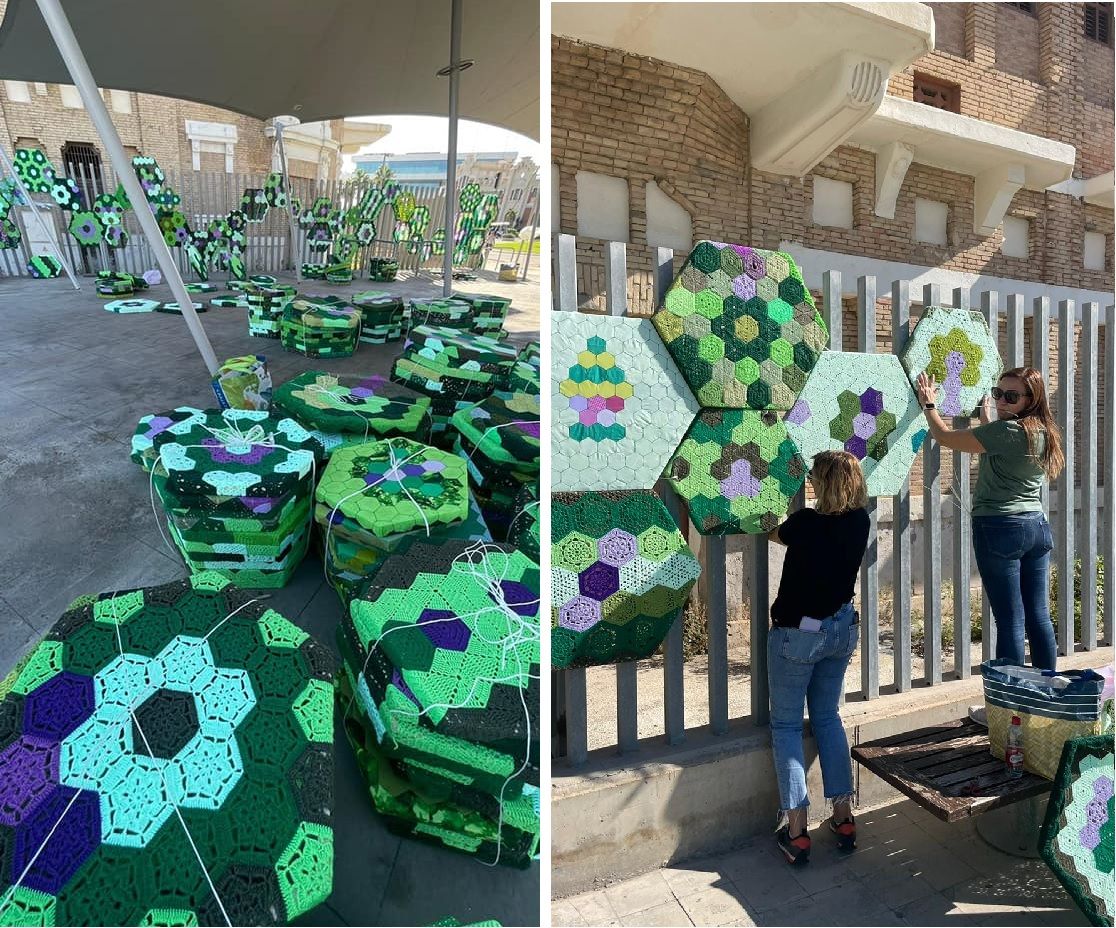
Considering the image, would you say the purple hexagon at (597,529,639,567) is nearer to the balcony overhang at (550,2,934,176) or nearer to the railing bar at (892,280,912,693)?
the railing bar at (892,280,912,693)

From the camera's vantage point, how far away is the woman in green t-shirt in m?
2.94

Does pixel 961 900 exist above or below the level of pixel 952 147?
below

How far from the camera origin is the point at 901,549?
318 cm

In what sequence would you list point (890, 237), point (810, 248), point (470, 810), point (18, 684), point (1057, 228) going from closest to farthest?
1. point (18, 684)
2. point (470, 810)
3. point (810, 248)
4. point (890, 237)
5. point (1057, 228)

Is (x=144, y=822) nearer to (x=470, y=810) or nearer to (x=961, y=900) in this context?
(x=470, y=810)

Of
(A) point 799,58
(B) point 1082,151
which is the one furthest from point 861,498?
(B) point 1082,151

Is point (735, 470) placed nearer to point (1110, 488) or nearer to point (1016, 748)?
point (1016, 748)

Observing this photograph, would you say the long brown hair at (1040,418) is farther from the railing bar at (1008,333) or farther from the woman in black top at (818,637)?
the woman in black top at (818,637)

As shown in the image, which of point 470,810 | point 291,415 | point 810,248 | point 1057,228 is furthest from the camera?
point 1057,228

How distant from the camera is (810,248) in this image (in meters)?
9.22

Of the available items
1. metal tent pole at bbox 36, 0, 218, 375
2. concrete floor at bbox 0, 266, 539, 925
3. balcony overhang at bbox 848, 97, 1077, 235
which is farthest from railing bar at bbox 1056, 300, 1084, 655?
balcony overhang at bbox 848, 97, 1077, 235

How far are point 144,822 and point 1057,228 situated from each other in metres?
14.0

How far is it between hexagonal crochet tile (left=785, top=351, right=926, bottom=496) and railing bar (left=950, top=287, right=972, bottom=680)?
571 mm

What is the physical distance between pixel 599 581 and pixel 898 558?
1.60 metres
